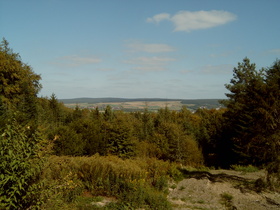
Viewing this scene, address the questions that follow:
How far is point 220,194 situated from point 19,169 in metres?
9.57

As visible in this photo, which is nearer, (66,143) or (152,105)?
(66,143)

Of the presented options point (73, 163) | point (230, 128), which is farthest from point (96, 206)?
point (230, 128)

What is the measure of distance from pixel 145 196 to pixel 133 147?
1883cm

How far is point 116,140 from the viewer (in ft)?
90.3

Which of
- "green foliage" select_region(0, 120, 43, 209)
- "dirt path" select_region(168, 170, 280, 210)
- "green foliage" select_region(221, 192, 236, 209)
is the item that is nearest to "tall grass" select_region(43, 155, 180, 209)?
"dirt path" select_region(168, 170, 280, 210)

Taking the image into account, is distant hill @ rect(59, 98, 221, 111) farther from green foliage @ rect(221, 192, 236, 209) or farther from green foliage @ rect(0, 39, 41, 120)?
green foliage @ rect(221, 192, 236, 209)

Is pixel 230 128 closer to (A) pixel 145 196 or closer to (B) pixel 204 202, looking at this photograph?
(B) pixel 204 202

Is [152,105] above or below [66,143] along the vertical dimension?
above

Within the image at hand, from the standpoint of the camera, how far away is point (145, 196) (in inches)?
336

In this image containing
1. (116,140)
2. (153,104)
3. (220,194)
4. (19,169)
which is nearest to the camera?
(19,169)

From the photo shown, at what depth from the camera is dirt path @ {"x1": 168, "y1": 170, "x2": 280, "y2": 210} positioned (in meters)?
9.27

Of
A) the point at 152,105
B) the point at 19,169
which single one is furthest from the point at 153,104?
the point at 19,169

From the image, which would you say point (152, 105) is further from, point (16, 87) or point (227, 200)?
point (227, 200)

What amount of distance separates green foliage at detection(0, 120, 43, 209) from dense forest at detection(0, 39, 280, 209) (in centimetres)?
1
